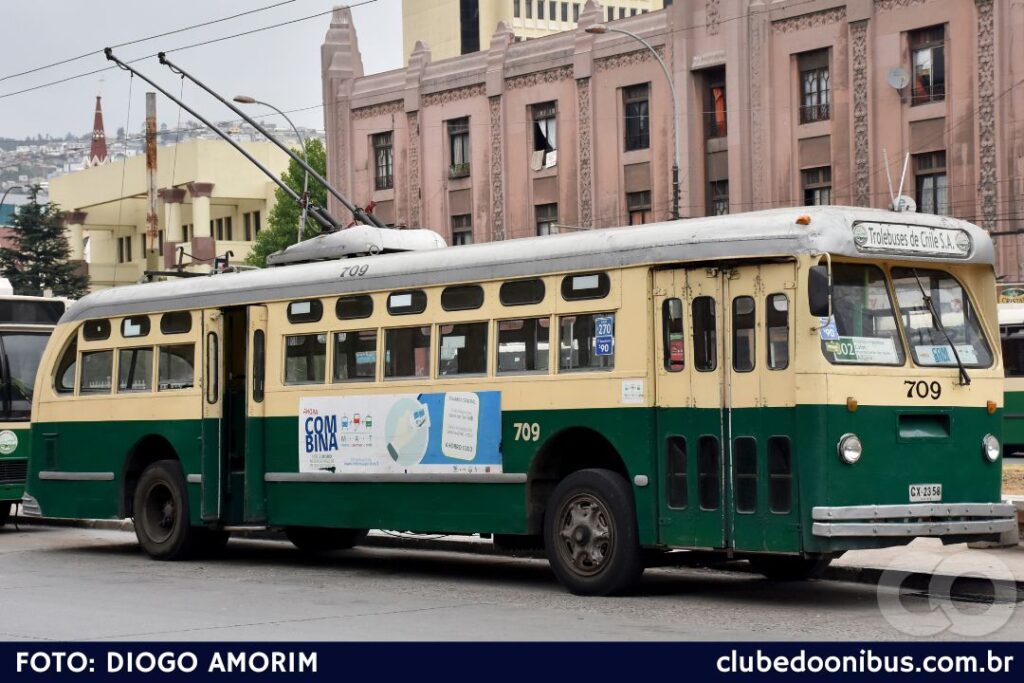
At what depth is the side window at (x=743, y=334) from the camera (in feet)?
41.2

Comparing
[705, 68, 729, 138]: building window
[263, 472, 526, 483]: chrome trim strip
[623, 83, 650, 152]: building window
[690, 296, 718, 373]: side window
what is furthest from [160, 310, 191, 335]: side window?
[623, 83, 650, 152]: building window

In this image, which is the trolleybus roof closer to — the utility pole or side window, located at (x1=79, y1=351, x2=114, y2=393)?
side window, located at (x1=79, y1=351, x2=114, y2=393)

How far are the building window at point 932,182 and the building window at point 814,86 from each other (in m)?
2.82

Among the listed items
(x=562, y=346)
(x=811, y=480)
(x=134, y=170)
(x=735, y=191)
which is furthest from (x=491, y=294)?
(x=134, y=170)

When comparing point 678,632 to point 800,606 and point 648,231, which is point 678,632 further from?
point 648,231

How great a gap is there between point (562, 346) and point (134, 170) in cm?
6453

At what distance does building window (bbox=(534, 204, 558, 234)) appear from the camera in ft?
162

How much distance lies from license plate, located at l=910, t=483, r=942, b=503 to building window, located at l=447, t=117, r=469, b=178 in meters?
39.8

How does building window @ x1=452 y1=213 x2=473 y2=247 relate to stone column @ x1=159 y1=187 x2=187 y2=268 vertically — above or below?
below

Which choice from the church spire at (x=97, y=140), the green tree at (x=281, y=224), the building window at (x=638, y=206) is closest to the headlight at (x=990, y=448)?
the building window at (x=638, y=206)

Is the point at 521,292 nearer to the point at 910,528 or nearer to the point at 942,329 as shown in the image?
Result: the point at 942,329

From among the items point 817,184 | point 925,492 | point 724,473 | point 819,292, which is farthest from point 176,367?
point 817,184

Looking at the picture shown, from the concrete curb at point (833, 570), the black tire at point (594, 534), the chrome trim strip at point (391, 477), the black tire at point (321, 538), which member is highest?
the chrome trim strip at point (391, 477)

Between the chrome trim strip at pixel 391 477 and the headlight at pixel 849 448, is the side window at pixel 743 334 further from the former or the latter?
the chrome trim strip at pixel 391 477
